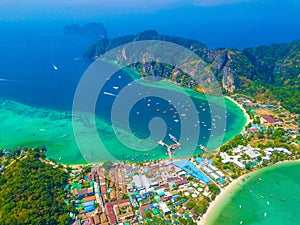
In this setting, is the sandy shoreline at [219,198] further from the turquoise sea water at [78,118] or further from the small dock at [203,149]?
the turquoise sea water at [78,118]

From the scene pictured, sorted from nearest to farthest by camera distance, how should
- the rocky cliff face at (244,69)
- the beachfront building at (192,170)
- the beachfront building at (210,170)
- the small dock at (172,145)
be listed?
the beachfront building at (192,170)
the beachfront building at (210,170)
the small dock at (172,145)
the rocky cliff face at (244,69)

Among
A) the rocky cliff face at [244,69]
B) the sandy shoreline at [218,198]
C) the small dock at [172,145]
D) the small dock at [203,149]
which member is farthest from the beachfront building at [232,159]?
the rocky cliff face at [244,69]

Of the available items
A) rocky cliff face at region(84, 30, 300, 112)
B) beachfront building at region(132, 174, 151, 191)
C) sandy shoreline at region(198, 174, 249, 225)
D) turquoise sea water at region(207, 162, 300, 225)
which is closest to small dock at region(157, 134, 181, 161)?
beachfront building at region(132, 174, 151, 191)

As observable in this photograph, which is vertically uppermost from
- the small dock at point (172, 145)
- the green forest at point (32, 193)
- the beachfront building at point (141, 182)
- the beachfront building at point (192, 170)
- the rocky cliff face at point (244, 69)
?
the rocky cliff face at point (244, 69)

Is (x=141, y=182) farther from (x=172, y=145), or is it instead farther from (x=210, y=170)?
(x=172, y=145)

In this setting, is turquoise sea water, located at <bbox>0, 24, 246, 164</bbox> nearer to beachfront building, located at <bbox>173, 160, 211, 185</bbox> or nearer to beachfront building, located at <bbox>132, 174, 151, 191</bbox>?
beachfront building, located at <bbox>173, 160, 211, 185</bbox>

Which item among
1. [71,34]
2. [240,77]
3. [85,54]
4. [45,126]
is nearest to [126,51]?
[85,54]

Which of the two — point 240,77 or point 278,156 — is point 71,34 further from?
point 278,156

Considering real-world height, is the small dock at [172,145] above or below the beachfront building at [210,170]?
above

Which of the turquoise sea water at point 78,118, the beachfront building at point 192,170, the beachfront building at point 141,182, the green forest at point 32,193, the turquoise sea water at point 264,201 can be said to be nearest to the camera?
the green forest at point 32,193
